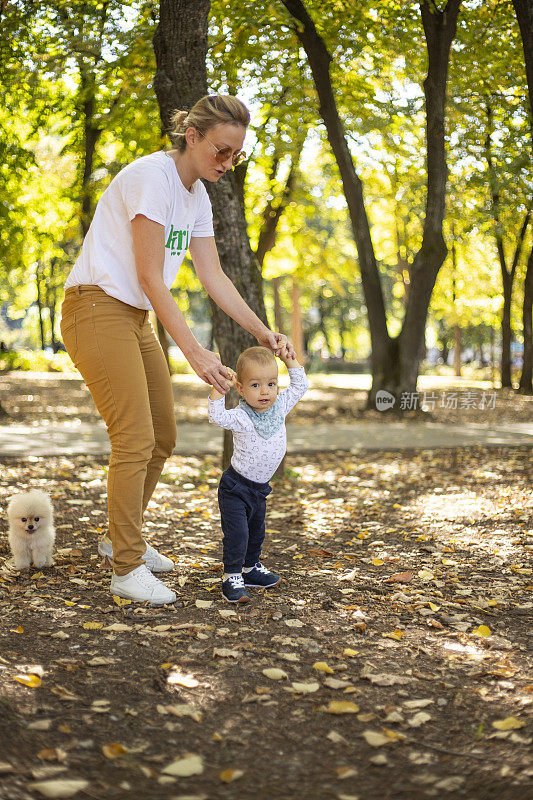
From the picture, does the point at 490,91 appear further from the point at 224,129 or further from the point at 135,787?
the point at 135,787

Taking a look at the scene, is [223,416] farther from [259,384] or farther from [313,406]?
[313,406]

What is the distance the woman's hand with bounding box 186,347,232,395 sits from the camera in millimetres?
3549

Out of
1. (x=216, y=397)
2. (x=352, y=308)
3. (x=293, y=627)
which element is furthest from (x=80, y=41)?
(x=352, y=308)

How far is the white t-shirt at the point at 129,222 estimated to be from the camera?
3.61m

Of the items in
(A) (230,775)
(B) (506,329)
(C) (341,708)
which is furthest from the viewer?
(B) (506,329)

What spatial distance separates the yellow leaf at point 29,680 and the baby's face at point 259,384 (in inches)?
64.4

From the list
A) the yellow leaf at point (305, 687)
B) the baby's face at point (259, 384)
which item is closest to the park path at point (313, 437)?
the baby's face at point (259, 384)

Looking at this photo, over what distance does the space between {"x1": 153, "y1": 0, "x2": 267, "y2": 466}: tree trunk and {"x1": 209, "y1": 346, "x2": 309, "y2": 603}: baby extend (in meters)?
Result: 3.19

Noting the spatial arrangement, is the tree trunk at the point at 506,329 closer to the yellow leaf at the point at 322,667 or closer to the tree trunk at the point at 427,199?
the tree trunk at the point at 427,199

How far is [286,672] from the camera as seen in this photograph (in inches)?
126

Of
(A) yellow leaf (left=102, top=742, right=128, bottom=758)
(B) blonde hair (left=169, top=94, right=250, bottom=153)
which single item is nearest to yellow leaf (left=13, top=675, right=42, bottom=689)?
(A) yellow leaf (left=102, top=742, right=128, bottom=758)

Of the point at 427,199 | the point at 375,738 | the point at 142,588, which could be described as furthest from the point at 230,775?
the point at 427,199

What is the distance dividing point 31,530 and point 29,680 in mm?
1616

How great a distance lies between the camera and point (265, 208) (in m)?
16.5
